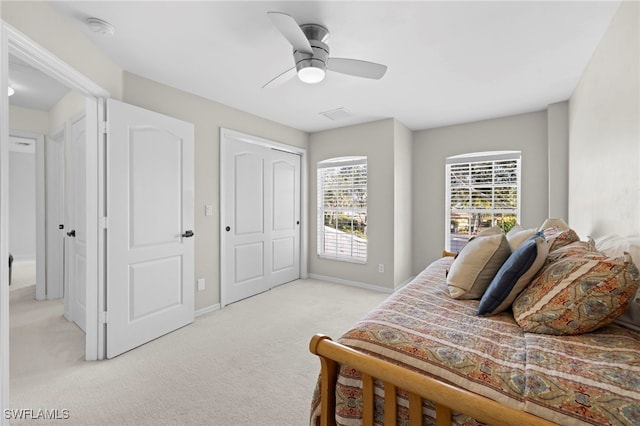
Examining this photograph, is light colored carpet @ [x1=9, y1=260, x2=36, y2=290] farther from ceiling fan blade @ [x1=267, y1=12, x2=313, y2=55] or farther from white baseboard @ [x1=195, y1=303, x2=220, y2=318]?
ceiling fan blade @ [x1=267, y1=12, x2=313, y2=55]

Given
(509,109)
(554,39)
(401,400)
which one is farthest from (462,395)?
(509,109)

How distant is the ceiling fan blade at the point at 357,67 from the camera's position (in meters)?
1.96

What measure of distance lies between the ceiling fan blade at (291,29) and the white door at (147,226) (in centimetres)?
161

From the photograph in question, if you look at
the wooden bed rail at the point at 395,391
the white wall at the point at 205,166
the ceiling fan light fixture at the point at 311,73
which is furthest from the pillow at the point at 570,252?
the white wall at the point at 205,166

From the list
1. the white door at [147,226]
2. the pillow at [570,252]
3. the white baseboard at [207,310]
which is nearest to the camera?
the pillow at [570,252]

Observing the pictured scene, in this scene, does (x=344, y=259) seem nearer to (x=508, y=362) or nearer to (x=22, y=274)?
(x=508, y=362)

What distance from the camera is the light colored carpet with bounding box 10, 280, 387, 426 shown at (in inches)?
67.4

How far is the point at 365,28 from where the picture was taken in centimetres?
194

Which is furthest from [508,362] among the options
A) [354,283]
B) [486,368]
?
[354,283]

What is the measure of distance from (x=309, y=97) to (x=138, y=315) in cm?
277

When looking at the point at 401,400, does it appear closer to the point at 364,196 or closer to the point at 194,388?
the point at 194,388

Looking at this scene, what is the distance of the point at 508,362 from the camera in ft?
3.07

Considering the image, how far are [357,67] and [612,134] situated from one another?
171 centimetres

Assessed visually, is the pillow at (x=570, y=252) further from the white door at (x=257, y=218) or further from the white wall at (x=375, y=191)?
the white door at (x=257, y=218)
